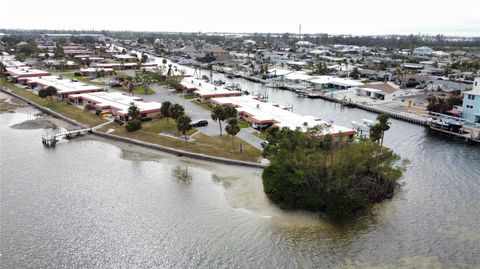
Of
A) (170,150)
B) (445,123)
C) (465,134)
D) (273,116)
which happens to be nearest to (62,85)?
(170,150)

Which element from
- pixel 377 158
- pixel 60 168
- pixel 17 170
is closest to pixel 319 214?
pixel 377 158

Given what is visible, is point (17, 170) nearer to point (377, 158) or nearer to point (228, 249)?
point (228, 249)

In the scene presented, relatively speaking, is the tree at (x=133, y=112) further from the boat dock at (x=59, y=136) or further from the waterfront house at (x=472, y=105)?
the waterfront house at (x=472, y=105)

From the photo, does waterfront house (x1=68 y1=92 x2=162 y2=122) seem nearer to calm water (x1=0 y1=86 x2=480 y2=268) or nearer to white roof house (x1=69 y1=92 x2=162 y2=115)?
white roof house (x1=69 y1=92 x2=162 y2=115)

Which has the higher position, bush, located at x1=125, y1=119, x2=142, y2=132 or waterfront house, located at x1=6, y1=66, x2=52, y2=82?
waterfront house, located at x1=6, y1=66, x2=52, y2=82

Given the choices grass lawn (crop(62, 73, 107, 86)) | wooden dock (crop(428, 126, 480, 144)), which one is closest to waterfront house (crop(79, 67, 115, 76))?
grass lawn (crop(62, 73, 107, 86))

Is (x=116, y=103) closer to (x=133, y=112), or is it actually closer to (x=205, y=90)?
(x=133, y=112)
